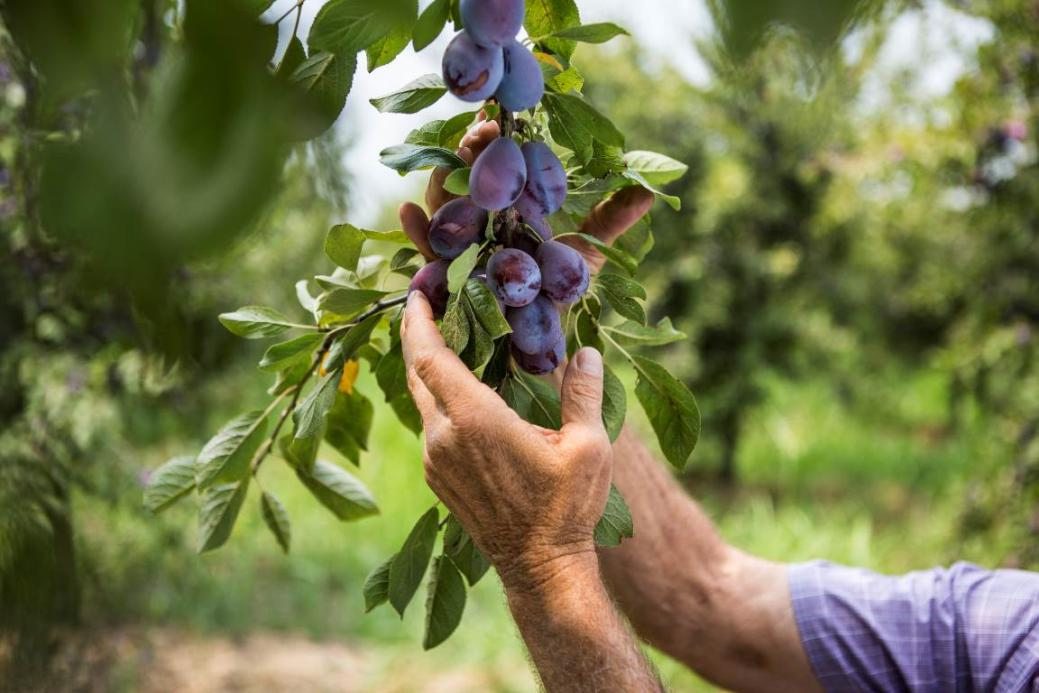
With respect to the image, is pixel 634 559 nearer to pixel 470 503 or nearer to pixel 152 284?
pixel 470 503

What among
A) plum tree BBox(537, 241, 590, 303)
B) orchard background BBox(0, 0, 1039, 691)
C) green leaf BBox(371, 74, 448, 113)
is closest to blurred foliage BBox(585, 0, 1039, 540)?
orchard background BBox(0, 0, 1039, 691)

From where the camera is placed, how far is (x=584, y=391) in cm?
71

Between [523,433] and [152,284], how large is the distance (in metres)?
0.46

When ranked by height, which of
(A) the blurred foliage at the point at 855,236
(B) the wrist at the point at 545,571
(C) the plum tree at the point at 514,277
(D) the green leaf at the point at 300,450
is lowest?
(B) the wrist at the point at 545,571

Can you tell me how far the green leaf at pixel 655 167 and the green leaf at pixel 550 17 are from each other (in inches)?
7.5

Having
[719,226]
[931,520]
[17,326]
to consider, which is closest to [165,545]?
[17,326]

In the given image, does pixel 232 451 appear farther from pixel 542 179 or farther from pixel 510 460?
pixel 542 179

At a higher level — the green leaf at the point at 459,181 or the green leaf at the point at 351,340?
the green leaf at the point at 459,181

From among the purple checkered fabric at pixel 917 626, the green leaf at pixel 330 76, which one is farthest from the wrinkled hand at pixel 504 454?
the purple checkered fabric at pixel 917 626

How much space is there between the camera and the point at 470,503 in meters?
0.71


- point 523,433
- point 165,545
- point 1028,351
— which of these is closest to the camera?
point 523,433

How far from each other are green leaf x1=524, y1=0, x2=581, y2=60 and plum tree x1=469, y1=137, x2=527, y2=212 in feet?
0.25

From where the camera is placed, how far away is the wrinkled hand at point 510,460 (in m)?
0.66

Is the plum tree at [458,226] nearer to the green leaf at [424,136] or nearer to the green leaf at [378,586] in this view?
the green leaf at [424,136]
